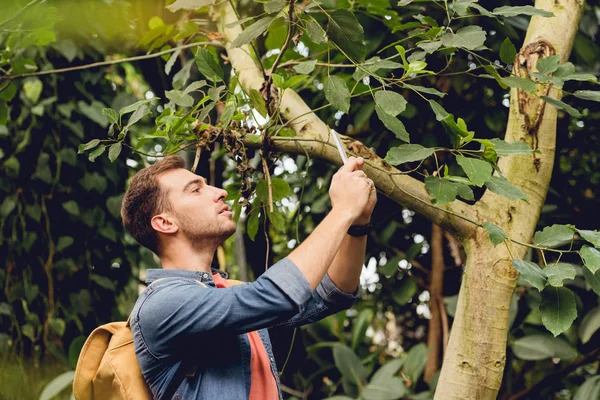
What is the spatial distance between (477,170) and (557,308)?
0.28m

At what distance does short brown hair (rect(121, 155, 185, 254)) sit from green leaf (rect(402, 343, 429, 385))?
1.00 meters

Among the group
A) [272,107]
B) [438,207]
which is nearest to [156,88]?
[272,107]

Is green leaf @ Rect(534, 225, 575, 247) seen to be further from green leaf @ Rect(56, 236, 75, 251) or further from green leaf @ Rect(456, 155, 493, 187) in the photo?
green leaf @ Rect(56, 236, 75, 251)

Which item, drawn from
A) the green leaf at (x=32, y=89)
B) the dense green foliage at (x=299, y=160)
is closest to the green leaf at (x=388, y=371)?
the dense green foliage at (x=299, y=160)

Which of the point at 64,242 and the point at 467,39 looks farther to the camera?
the point at 64,242

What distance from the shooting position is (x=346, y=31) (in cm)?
122

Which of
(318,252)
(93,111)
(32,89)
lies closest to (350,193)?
(318,252)

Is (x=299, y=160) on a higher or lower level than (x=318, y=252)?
lower

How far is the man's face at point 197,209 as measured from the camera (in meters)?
1.34

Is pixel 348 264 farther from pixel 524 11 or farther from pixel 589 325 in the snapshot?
pixel 589 325

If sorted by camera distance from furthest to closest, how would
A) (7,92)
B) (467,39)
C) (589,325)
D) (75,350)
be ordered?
(75,350) < (589,325) < (7,92) < (467,39)

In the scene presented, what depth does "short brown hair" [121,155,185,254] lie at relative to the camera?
1383 millimetres

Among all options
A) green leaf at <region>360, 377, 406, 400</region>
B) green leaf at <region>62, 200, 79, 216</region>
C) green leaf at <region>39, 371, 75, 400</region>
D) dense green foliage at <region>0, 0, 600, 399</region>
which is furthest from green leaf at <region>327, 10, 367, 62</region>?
green leaf at <region>62, 200, 79, 216</region>

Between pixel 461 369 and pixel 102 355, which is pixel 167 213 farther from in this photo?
pixel 461 369
